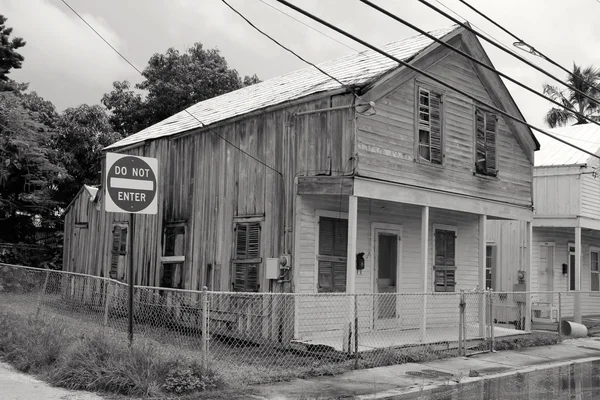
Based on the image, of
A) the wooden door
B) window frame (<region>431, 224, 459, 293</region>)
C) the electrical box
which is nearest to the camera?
the electrical box

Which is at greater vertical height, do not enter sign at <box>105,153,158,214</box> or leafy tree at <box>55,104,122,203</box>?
leafy tree at <box>55,104,122,203</box>

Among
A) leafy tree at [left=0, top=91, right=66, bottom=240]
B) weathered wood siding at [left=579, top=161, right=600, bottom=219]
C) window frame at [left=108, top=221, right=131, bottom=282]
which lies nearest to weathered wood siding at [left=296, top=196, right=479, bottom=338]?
weathered wood siding at [left=579, top=161, right=600, bottom=219]

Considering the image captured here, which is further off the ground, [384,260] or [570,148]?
[570,148]

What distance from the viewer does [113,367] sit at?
7.55 metres

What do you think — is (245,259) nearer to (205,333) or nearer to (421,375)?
(421,375)

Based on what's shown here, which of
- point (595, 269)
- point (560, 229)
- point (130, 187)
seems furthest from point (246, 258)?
point (595, 269)

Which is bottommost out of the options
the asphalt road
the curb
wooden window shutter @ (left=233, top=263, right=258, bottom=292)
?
the curb

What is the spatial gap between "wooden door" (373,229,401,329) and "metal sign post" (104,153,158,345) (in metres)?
6.27

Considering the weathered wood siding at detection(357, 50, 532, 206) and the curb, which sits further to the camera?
the weathered wood siding at detection(357, 50, 532, 206)

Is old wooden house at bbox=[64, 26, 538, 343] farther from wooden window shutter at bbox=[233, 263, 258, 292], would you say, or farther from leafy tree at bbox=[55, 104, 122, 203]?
leafy tree at bbox=[55, 104, 122, 203]

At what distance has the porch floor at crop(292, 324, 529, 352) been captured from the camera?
11062 mm

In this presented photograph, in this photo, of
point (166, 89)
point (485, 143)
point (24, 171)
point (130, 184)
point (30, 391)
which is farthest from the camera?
point (166, 89)

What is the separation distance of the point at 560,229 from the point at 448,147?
9023 mm

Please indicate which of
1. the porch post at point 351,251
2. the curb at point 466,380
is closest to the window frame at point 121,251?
the porch post at point 351,251
